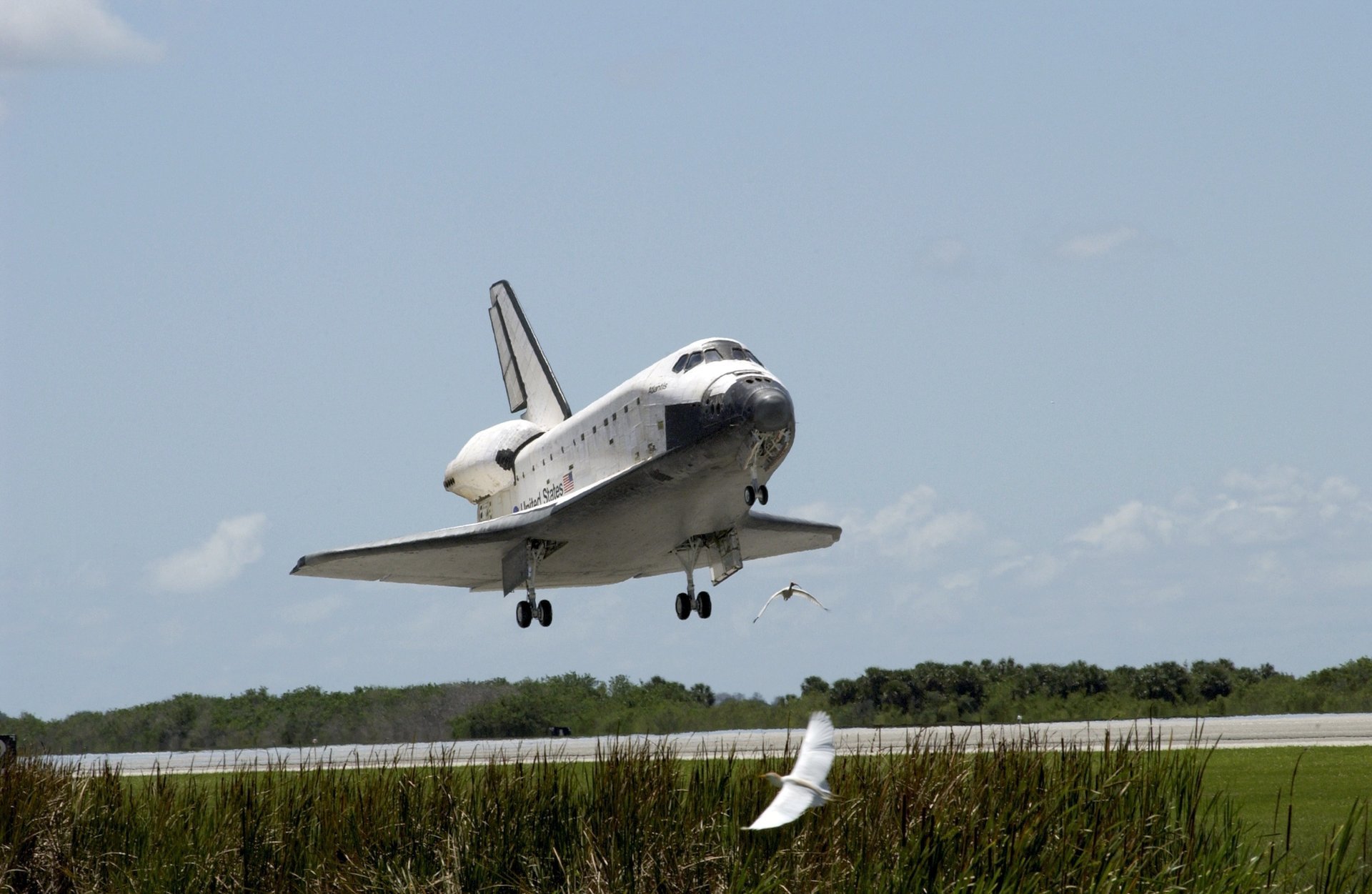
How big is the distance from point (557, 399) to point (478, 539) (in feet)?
28.4

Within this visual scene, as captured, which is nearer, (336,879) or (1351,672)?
(336,879)

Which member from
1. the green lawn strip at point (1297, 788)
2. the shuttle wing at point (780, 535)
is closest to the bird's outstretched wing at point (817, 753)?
the green lawn strip at point (1297, 788)

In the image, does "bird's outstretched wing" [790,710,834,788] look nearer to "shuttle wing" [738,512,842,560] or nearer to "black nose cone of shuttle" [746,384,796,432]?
"black nose cone of shuttle" [746,384,796,432]

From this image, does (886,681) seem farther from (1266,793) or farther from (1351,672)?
(1266,793)

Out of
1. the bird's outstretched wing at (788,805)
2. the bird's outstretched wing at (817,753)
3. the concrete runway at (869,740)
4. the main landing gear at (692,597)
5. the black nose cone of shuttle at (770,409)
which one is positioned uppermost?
the black nose cone of shuttle at (770,409)

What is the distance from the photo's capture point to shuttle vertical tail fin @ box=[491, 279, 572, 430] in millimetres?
35969

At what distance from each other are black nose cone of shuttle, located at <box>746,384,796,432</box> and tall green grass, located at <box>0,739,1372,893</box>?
26.3 feet

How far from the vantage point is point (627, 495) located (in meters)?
25.2

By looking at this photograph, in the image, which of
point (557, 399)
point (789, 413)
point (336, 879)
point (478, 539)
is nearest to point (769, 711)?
point (557, 399)

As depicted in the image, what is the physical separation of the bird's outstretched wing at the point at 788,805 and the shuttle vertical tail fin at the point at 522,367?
87.5 ft

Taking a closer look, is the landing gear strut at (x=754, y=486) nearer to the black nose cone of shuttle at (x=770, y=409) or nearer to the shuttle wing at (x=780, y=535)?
Result: the black nose cone of shuttle at (x=770, y=409)

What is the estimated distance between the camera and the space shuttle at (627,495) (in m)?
22.9

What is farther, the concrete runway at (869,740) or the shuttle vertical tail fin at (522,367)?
the shuttle vertical tail fin at (522,367)

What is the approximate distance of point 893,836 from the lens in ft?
38.5
